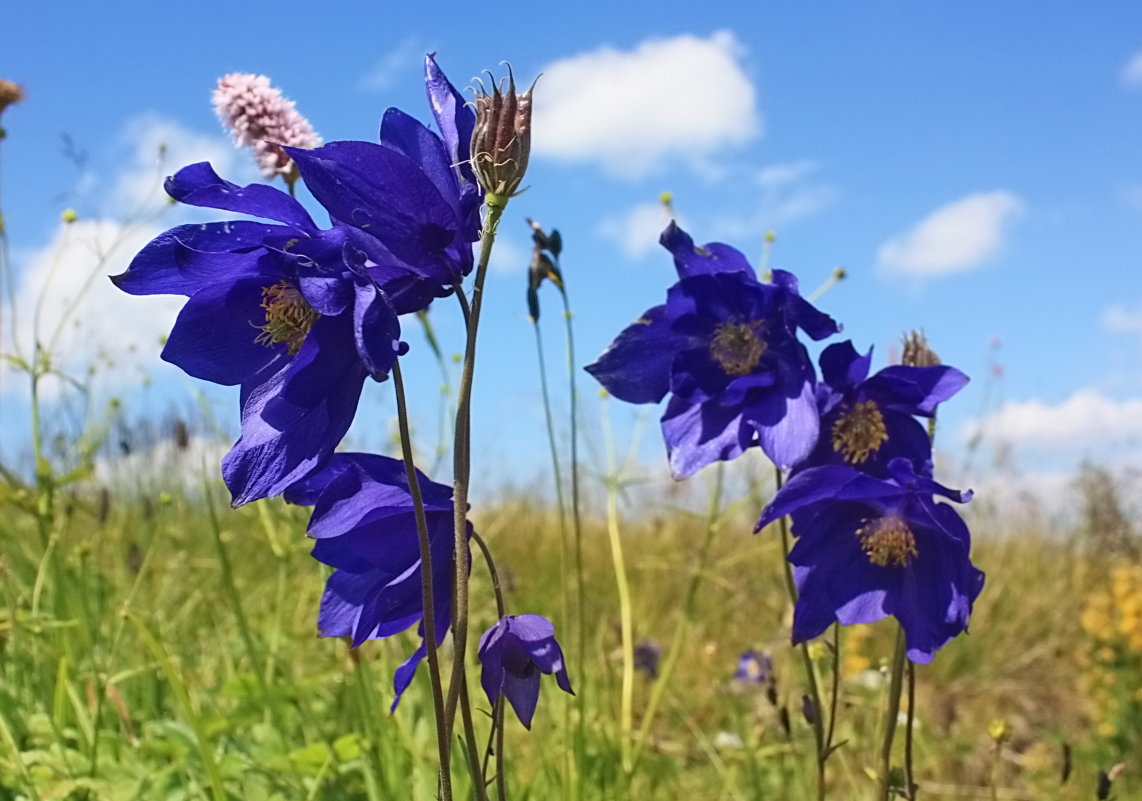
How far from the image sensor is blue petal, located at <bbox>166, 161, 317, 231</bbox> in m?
0.89

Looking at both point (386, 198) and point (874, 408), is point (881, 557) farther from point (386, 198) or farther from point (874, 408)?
point (386, 198)

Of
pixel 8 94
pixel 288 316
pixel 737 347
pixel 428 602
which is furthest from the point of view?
pixel 8 94

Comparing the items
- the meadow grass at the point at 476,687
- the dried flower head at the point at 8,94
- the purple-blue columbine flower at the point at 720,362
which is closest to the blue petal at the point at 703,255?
the purple-blue columbine flower at the point at 720,362

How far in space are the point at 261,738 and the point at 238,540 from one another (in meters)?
3.24

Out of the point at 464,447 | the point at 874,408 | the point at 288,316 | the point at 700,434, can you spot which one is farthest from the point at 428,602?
the point at 874,408

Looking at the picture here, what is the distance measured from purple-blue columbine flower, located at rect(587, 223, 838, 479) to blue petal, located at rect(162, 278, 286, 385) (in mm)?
500

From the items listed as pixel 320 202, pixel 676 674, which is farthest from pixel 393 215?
pixel 676 674

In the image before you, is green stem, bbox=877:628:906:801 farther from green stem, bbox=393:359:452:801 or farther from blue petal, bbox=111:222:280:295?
blue petal, bbox=111:222:280:295

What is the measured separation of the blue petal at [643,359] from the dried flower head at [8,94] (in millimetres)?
1998

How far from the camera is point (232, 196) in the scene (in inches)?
35.4

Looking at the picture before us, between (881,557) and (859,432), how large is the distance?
0.52 feet

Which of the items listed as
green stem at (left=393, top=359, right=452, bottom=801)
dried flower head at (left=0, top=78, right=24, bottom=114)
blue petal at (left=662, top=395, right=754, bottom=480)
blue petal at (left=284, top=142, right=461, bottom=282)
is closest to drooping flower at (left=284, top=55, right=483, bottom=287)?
blue petal at (left=284, top=142, right=461, bottom=282)

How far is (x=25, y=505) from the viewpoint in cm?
232

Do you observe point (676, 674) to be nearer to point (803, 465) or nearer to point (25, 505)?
point (25, 505)
